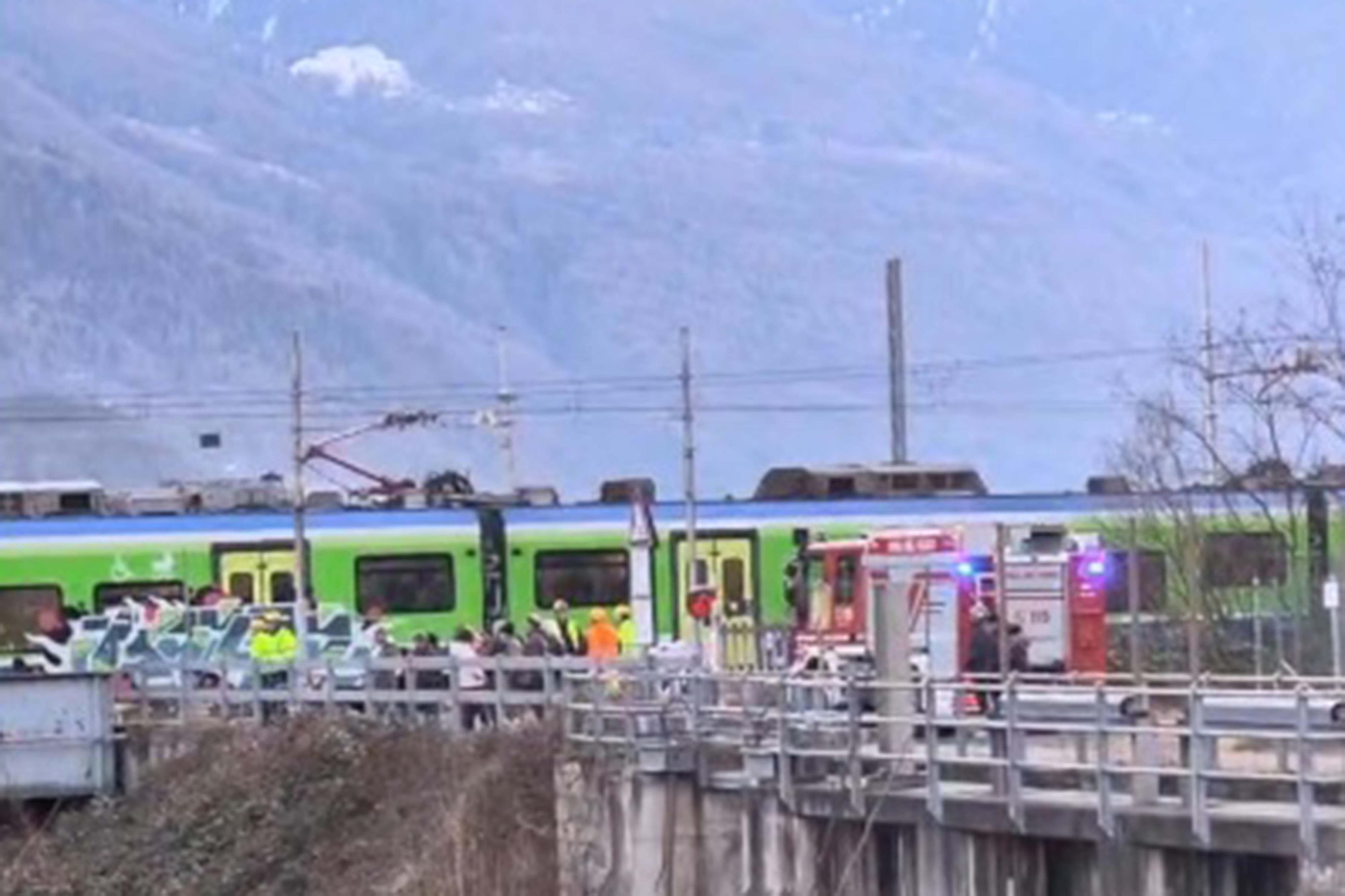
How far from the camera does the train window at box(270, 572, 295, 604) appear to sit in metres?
61.2

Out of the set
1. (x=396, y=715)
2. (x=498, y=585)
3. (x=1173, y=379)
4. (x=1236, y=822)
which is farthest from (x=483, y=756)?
(x=1173, y=379)

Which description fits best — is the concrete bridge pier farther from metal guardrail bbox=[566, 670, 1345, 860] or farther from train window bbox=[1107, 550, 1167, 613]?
train window bbox=[1107, 550, 1167, 613]

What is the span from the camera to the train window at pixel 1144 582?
174 feet

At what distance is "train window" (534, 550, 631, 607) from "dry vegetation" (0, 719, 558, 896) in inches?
542

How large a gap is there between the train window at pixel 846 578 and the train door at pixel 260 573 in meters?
13.1

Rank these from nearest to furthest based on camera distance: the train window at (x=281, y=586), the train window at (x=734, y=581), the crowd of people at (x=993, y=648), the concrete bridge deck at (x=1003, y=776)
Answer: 1. the concrete bridge deck at (x=1003, y=776)
2. the crowd of people at (x=993, y=648)
3. the train window at (x=734, y=581)
4. the train window at (x=281, y=586)

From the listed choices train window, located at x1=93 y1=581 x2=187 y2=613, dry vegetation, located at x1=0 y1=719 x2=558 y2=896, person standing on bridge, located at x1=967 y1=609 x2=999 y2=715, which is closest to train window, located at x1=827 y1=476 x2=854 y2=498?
train window, located at x1=93 y1=581 x2=187 y2=613

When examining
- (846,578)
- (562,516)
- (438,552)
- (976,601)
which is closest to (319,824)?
(976,601)

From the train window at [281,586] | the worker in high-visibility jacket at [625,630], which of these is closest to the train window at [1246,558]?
the worker in high-visibility jacket at [625,630]

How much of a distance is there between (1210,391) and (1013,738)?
1543 inches

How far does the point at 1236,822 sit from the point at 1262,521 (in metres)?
37.3

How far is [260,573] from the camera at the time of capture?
202 feet

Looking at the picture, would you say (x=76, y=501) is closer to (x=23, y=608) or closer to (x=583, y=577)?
(x=23, y=608)

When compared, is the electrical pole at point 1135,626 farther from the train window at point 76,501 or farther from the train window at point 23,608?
the train window at point 76,501
